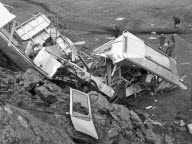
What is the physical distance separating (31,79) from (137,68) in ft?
10.3

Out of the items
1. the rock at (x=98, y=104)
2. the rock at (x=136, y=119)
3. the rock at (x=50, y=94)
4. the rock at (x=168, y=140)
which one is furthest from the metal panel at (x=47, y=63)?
the rock at (x=168, y=140)

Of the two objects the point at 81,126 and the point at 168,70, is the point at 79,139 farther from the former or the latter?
the point at 168,70

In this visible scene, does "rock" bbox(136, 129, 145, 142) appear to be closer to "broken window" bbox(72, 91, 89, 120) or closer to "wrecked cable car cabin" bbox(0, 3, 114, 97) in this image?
"broken window" bbox(72, 91, 89, 120)

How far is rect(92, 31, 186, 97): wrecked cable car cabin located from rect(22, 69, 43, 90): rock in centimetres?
222

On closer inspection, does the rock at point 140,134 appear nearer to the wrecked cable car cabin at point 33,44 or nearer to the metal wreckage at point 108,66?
the metal wreckage at point 108,66

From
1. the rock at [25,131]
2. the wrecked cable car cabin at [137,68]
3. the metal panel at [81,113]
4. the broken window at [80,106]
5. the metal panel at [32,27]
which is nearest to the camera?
the rock at [25,131]

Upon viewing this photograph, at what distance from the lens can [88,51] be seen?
1132 centimetres

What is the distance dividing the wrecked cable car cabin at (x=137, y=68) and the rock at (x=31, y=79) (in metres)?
2.22

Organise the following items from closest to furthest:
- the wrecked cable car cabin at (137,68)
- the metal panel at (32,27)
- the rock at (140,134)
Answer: the rock at (140,134) → the wrecked cable car cabin at (137,68) → the metal panel at (32,27)

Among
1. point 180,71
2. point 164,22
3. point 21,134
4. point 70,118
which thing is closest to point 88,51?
point 180,71

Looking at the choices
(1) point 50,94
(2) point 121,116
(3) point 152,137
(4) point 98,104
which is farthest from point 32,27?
(3) point 152,137

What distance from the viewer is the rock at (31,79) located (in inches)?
257

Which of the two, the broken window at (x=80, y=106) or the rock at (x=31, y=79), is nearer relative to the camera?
the broken window at (x=80, y=106)

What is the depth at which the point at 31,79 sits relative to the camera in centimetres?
668
